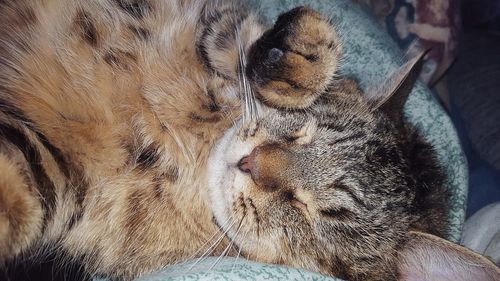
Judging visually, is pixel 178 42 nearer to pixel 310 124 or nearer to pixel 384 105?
pixel 310 124

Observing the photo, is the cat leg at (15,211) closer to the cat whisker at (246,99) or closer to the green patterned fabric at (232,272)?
the green patterned fabric at (232,272)

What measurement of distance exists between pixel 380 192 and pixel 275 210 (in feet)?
0.90

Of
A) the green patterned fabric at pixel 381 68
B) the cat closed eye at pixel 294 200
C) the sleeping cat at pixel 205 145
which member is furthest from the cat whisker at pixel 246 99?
the green patterned fabric at pixel 381 68

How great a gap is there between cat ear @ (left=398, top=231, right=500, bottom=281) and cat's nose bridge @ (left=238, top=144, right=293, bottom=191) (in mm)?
367

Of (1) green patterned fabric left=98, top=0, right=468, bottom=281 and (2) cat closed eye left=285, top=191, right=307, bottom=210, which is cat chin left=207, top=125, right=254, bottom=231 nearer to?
(2) cat closed eye left=285, top=191, right=307, bottom=210

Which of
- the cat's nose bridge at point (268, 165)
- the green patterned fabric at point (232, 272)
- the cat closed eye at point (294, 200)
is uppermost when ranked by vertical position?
the cat's nose bridge at point (268, 165)

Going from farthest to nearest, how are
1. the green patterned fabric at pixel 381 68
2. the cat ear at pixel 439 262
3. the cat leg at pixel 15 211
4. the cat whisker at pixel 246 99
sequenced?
the green patterned fabric at pixel 381 68 → the cat whisker at pixel 246 99 → the cat ear at pixel 439 262 → the cat leg at pixel 15 211

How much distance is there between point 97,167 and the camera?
107 cm

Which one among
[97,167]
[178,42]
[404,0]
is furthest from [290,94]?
[404,0]

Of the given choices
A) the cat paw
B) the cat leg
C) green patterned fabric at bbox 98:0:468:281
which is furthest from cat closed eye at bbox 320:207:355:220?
the cat leg

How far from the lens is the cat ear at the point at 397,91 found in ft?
4.17

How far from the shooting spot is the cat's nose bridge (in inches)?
42.2

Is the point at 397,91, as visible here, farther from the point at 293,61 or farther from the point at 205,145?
the point at 205,145

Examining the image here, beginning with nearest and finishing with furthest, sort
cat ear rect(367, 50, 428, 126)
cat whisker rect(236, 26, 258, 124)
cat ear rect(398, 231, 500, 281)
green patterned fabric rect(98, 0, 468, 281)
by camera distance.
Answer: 1. cat ear rect(398, 231, 500, 281)
2. cat whisker rect(236, 26, 258, 124)
3. cat ear rect(367, 50, 428, 126)
4. green patterned fabric rect(98, 0, 468, 281)
